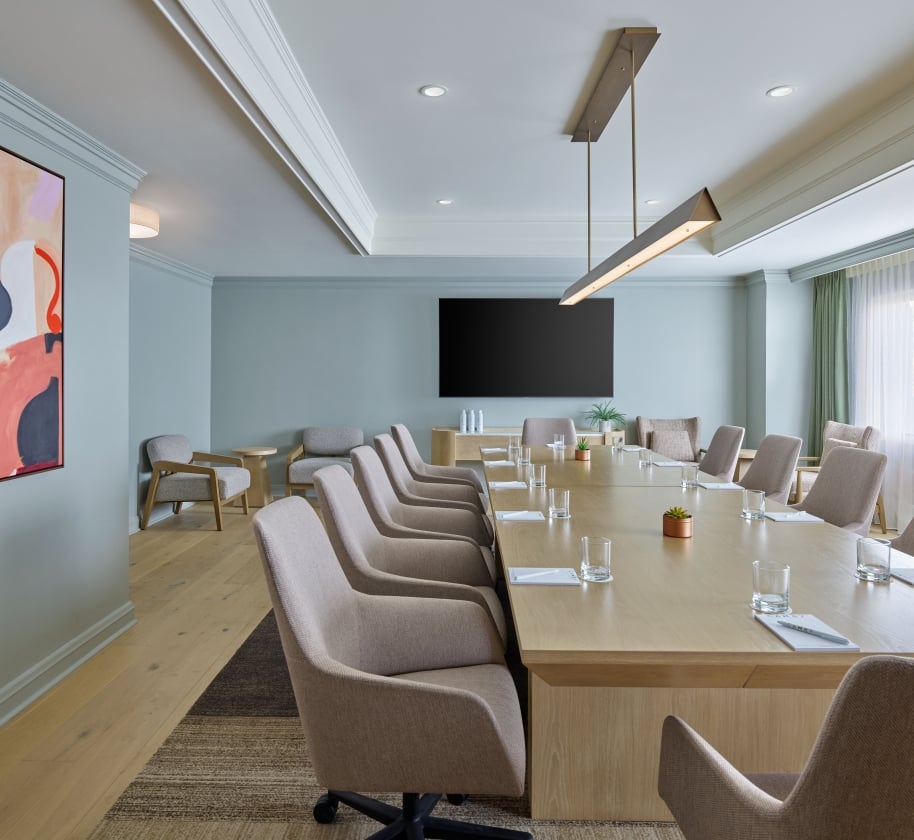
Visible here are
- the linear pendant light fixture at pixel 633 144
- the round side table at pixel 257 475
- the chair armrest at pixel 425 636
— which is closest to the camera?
the chair armrest at pixel 425 636

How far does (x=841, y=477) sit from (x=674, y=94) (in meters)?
1.98

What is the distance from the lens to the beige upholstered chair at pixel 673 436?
712cm

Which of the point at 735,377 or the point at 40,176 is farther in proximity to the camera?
the point at 735,377

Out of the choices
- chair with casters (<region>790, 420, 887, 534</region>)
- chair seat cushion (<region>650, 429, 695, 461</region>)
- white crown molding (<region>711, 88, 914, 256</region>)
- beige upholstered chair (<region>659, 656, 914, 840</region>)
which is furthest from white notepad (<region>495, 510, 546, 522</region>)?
chair seat cushion (<region>650, 429, 695, 461</region>)


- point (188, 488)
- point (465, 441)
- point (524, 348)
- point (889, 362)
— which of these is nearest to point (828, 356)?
Answer: point (889, 362)

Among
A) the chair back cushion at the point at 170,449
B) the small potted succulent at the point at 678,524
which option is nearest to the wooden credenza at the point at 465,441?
the chair back cushion at the point at 170,449

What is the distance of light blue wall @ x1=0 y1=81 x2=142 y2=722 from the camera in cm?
271

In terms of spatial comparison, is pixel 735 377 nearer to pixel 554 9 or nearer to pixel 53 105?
pixel 554 9

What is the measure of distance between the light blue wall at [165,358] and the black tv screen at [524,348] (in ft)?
8.13

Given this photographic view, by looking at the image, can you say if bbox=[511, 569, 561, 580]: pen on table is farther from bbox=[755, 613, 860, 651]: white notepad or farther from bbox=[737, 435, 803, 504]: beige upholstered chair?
bbox=[737, 435, 803, 504]: beige upholstered chair

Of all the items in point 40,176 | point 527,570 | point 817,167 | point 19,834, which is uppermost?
point 817,167

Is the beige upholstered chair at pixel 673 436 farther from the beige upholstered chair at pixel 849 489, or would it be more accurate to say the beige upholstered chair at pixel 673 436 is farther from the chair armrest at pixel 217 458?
the chair armrest at pixel 217 458

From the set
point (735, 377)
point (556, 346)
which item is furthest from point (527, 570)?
point (735, 377)

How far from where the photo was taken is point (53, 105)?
2797mm
